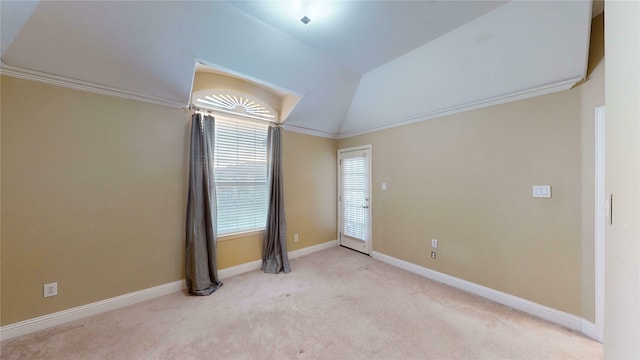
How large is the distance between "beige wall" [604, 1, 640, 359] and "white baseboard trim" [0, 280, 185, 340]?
353cm

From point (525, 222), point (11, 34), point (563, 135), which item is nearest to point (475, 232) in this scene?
point (525, 222)

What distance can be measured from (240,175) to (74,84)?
6.26ft

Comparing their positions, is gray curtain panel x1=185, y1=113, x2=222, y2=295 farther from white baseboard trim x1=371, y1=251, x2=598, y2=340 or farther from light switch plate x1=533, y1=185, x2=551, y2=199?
light switch plate x1=533, y1=185, x2=551, y2=199

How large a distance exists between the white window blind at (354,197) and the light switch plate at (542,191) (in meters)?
2.25

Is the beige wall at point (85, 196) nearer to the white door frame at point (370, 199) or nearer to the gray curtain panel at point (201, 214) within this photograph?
the gray curtain panel at point (201, 214)

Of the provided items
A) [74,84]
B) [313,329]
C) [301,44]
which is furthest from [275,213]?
[74,84]

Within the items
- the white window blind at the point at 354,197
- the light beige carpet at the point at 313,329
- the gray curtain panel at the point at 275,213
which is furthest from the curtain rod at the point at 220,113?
the light beige carpet at the point at 313,329

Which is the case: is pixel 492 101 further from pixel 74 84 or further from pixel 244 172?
pixel 74 84

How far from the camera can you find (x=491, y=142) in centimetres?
264

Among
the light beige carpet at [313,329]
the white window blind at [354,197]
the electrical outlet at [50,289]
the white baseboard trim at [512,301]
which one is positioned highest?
the white window blind at [354,197]

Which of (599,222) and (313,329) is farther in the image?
(313,329)

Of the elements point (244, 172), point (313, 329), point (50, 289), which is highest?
point (244, 172)

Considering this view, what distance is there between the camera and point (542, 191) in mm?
2281

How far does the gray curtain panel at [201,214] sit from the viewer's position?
2.72 m
